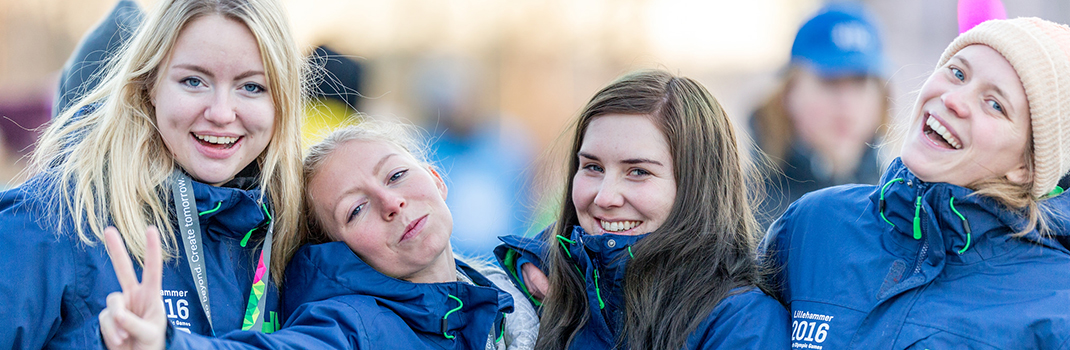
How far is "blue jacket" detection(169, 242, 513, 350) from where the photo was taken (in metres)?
2.23

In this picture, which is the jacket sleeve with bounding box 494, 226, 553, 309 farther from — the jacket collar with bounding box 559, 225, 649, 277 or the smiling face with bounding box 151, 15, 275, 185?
the smiling face with bounding box 151, 15, 275, 185

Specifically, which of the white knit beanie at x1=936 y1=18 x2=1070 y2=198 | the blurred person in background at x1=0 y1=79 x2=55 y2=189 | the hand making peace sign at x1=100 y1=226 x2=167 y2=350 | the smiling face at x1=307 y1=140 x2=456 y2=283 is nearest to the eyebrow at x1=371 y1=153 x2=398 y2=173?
the smiling face at x1=307 y1=140 x2=456 y2=283

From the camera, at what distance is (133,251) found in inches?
83.8

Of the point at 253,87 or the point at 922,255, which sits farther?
the point at 253,87

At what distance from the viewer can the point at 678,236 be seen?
8.04 feet

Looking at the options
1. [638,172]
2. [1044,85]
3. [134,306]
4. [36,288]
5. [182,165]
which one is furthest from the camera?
[638,172]

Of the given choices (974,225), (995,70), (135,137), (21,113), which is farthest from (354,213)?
(21,113)

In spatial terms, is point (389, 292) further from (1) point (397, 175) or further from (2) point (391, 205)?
(1) point (397, 175)

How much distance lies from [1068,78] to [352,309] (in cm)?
192

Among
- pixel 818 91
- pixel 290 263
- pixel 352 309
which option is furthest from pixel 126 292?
pixel 818 91

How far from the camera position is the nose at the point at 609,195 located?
2.46 metres

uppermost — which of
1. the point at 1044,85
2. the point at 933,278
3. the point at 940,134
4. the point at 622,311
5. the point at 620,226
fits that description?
the point at 1044,85

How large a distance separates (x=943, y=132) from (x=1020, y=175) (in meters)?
0.22

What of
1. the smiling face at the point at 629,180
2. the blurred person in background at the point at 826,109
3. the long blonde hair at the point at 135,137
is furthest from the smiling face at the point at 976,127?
the blurred person in background at the point at 826,109
